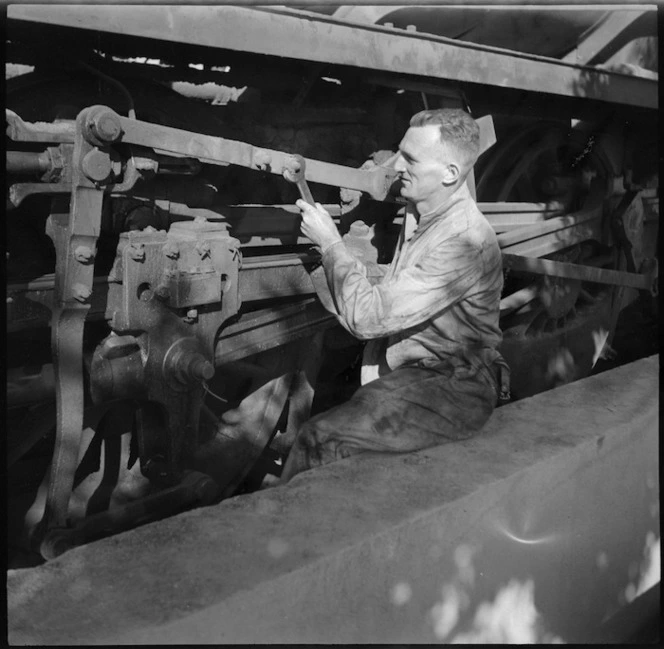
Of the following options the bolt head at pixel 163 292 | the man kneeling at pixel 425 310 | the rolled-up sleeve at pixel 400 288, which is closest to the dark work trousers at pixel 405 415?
the man kneeling at pixel 425 310

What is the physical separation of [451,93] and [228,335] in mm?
1282

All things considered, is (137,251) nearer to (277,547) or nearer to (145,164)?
(145,164)

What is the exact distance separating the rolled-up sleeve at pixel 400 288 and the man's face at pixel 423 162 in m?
0.19

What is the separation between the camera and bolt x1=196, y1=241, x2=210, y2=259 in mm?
2721

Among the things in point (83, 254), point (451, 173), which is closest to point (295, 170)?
point (451, 173)

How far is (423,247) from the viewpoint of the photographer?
2.72m

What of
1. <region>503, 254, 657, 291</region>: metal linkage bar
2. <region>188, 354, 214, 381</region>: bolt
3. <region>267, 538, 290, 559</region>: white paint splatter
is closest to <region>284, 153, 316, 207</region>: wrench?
<region>188, 354, 214, 381</region>: bolt

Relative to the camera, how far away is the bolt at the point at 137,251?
8.61ft

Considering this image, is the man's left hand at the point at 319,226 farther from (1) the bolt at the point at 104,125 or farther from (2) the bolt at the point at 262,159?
(1) the bolt at the point at 104,125

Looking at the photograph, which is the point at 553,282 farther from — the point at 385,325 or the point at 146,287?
the point at 146,287

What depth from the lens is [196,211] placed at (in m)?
2.99

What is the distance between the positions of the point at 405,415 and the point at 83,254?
3.55 feet

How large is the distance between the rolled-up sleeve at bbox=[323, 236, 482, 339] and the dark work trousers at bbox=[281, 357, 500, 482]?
24 centimetres

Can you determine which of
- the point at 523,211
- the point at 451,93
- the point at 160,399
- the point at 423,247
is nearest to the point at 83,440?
the point at 160,399
